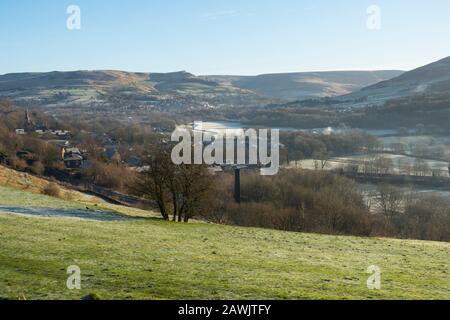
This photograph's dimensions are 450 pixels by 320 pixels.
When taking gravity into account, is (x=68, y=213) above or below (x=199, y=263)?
below

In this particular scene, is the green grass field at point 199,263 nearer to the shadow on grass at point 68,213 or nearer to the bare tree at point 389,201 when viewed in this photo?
the shadow on grass at point 68,213

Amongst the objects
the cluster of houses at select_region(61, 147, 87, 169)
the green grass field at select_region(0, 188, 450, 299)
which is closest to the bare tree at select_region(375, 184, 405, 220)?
the green grass field at select_region(0, 188, 450, 299)

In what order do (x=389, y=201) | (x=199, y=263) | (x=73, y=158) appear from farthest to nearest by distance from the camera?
(x=73, y=158)
(x=389, y=201)
(x=199, y=263)

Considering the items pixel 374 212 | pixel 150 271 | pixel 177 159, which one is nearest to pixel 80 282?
pixel 150 271

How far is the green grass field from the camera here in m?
14.9

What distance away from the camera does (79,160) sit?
106 meters

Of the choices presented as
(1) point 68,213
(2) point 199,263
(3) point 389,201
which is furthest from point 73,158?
(2) point 199,263

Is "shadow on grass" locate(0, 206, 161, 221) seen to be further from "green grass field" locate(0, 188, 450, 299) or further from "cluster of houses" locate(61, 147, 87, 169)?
"cluster of houses" locate(61, 147, 87, 169)

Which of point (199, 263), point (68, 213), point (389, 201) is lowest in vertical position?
point (389, 201)

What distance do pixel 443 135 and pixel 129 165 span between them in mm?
93459

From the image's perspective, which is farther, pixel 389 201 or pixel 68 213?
pixel 389 201

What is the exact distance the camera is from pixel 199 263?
1973 centimetres

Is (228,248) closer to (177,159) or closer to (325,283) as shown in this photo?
(325,283)

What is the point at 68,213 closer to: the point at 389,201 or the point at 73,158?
the point at 389,201
